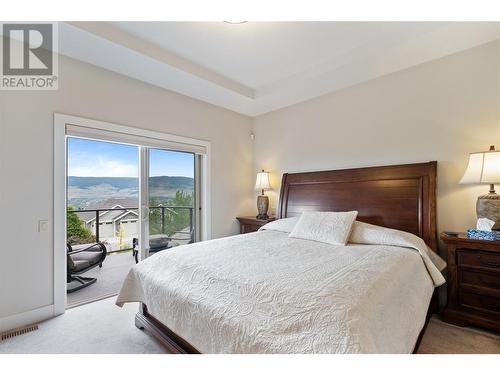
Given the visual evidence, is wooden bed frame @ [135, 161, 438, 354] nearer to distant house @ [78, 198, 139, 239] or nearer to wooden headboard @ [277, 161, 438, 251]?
wooden headboard @ [277, 161, 438, 251]

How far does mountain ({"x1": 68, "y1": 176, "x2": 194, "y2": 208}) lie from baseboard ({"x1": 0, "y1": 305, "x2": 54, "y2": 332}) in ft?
5.04

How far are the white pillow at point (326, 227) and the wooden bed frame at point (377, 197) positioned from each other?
1.42ft

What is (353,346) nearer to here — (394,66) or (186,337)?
(186,337)

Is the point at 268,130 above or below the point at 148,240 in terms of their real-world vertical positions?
above

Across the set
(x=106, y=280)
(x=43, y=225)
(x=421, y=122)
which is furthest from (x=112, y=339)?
(x=421, y=122)

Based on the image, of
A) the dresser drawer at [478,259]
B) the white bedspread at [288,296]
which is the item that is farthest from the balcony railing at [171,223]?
the dresser drawer at [478,259]

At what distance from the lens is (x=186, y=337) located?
57.9 inches

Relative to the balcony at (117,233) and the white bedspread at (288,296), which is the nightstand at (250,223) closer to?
the balcony at (117,233)

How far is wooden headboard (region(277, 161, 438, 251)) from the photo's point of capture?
253 cm

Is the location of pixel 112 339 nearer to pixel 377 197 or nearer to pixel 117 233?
pixel 377 197

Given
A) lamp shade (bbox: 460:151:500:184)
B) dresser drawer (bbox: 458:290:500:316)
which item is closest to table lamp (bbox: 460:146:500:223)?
lamp shade (bbox: 460:151:500:184)

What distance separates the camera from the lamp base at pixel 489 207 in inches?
81.1
